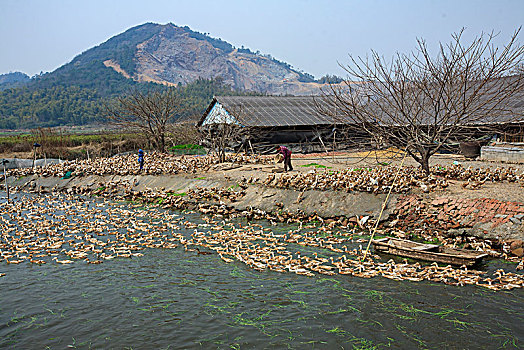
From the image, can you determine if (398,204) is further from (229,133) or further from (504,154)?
(229,133)

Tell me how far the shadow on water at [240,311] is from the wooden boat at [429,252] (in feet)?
2.99

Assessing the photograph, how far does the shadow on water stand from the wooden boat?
91 centimetres

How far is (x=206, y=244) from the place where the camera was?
34.0 feet

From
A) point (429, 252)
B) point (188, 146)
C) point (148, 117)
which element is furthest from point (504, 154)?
point (188, 146)

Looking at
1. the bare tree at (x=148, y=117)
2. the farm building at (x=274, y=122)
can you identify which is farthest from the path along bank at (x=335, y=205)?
the farm building at (x=274, y=122)

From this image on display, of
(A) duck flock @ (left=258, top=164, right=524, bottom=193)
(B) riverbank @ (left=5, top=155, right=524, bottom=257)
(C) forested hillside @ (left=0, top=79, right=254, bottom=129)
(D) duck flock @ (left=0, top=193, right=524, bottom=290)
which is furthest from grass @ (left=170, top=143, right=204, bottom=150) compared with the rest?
(C) forested hillside @ (left=0, top=79, right=254, bottom=129)

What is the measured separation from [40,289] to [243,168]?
11.3m

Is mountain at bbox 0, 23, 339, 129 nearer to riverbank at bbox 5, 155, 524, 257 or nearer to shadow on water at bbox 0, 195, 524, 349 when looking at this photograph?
riverbank at bbox 5, 155, 524, 257

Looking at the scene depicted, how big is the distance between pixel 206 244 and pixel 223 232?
104 cm

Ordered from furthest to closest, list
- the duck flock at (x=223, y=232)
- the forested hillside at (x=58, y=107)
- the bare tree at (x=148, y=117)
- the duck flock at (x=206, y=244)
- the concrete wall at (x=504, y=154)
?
the forested hillside at (x=58, y=107) < the bare tree at (x=148, y=117) < the concrete wall at (x=504, y=154) < the duck flock at (x=223, y=232) < the duck flock at (x=206, y=244)

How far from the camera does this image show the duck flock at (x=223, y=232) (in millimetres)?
8547

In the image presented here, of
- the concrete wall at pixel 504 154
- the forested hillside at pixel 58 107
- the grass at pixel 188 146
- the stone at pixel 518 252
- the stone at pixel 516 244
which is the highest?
the forested hillside at pixel 58 107

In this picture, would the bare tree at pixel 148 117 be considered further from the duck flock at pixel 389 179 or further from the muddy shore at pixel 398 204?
the duck flock at pixel 389 179

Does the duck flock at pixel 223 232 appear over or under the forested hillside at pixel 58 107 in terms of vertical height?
under
